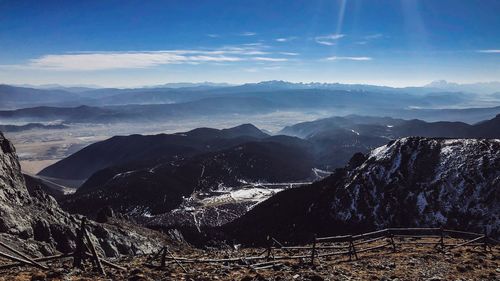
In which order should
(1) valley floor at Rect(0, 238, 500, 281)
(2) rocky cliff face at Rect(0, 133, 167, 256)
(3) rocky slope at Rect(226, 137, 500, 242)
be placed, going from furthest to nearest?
(3) rocky slope at Rect(226, 137, 500, 242)
(2) rocky cliff face at Rect(0, 133, 167, 256)
(1) valley floor at Rect(0, 238, 500, 281)

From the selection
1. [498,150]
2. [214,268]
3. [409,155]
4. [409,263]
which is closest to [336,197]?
[409,155]

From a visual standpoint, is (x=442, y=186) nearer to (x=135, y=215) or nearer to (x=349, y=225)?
(x=349, y=225)

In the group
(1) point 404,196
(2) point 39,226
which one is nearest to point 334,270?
(2) point 39,226

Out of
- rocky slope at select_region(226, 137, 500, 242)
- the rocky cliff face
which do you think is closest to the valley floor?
the rocky cliff face

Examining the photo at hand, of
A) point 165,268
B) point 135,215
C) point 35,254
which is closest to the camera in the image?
point 165,268

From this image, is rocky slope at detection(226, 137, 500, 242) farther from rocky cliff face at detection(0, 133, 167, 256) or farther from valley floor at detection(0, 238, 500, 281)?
valley floor at detection(0, 238, 500, 281)

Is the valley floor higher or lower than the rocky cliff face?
higher
